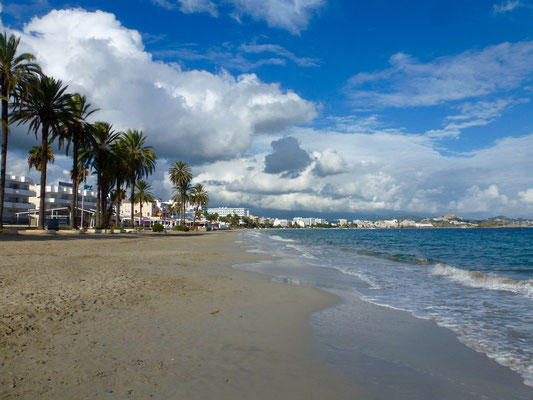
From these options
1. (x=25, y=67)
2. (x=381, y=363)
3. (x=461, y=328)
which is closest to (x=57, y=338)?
(x=381, y=363)

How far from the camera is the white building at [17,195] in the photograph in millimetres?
73188

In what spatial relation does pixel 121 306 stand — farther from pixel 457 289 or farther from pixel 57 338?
pixel 457 289

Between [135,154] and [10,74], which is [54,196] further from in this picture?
[10,74]

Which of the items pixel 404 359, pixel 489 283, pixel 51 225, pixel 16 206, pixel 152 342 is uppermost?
pixel 16 206

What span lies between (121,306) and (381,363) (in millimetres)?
5154

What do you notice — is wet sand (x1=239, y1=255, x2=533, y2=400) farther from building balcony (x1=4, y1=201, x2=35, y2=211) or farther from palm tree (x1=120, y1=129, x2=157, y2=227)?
building balcony (x1=4, y1=201, x2=35, y2=211)

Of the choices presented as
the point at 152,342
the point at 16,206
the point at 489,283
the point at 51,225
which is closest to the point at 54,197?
the point at 16,206

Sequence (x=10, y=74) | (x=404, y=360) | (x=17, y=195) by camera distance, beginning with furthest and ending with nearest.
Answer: (x=17, y=195), (x=10, y=74), (x=404, y=360)

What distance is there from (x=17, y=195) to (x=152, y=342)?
289ft

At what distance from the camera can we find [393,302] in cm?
973

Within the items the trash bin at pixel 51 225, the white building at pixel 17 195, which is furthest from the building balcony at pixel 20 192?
the trash bin at pixel 51 225

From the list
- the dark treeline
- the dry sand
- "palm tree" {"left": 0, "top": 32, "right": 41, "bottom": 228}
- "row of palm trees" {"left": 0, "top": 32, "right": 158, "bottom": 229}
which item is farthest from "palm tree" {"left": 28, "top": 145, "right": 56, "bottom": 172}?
the dry sand

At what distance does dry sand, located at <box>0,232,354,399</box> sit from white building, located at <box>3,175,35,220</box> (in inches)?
3065

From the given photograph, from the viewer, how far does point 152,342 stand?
5.26 meters
